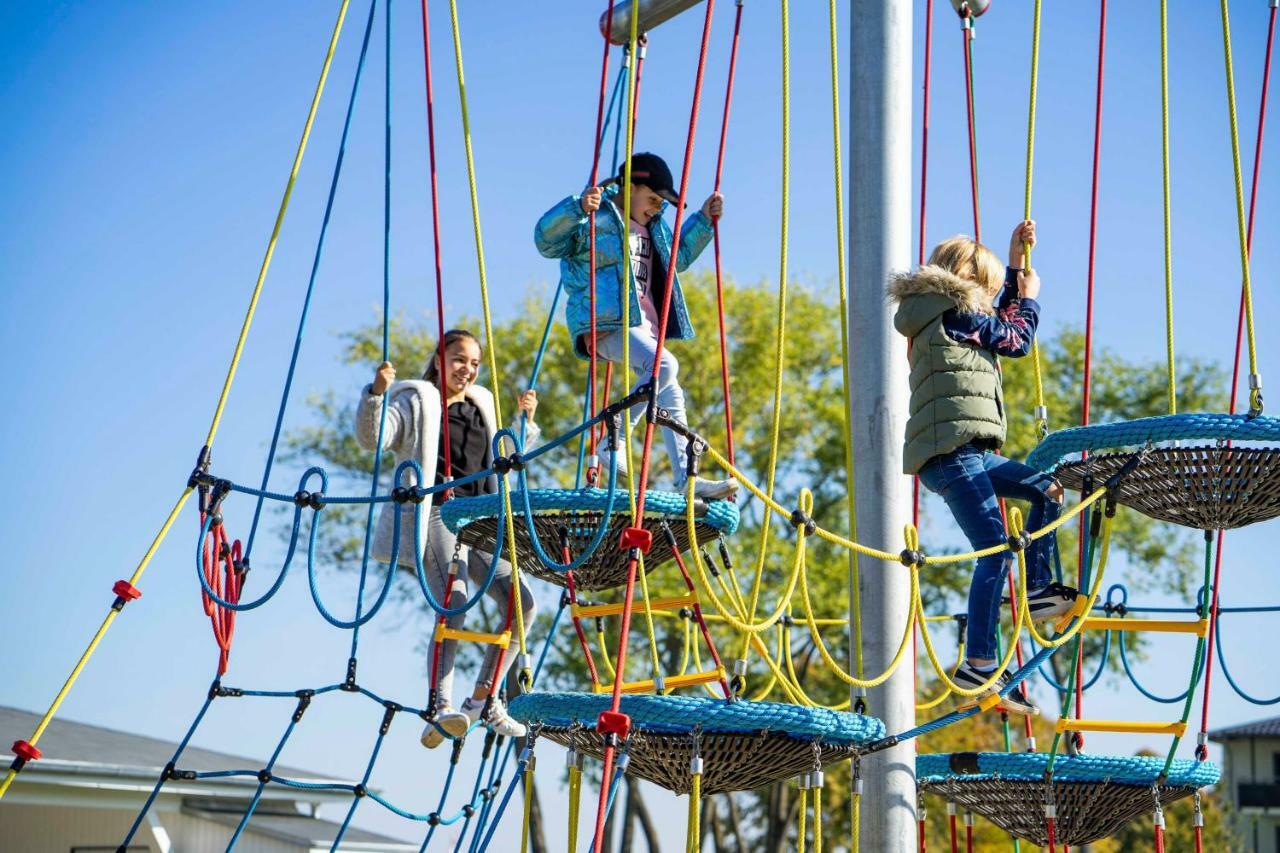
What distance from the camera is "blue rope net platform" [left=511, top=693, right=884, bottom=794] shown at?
373 centimetres

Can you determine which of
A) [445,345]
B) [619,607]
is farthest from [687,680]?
[445,345]

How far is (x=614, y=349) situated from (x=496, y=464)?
1275 mm

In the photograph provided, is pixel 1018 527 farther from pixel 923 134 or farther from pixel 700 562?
pixel 923 134

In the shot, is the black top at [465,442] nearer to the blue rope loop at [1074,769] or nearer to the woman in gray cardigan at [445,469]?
the woman in gray cardigan at [445,469]

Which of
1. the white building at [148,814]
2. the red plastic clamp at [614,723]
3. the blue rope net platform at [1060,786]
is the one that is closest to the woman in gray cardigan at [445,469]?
the blue rope net platform at [1060,786]

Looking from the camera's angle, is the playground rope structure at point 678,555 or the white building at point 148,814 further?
the white building at point 148,814

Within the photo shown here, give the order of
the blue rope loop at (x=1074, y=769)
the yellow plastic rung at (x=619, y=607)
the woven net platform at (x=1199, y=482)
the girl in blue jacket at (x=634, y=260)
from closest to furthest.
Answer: the woven net platform at (x=1199, y=482) < the blue rope loop at (x=1074, y=769) < the yellow plastic rung at (x=619, y=607) < the girl in blue jacket at (x=634, y=260)

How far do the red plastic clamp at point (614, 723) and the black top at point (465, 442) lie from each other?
243cm

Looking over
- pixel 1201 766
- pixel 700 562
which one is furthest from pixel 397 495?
pixel 1201 766

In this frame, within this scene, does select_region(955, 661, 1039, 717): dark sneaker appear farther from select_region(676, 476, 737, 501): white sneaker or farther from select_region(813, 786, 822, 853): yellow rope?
select_region(676, 476, 737, 501): white sneaker

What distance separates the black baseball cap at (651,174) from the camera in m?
5.45

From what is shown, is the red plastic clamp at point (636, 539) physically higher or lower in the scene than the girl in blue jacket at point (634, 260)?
lower

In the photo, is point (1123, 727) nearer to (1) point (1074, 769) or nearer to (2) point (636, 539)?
(1) point (1074, 769)

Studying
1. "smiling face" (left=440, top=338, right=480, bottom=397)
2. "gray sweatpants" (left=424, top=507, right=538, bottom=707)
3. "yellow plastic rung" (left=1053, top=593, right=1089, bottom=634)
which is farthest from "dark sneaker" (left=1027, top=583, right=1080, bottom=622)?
"smiling face" (left=440, top=338, right=480, bottom=397)
